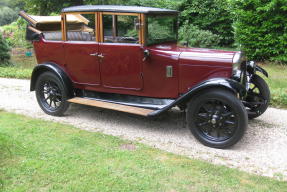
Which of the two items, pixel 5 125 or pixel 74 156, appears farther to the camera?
pixel 5 125

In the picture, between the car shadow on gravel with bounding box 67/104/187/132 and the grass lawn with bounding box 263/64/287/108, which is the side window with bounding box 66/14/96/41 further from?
the grass lawn with bounding box 263/64/287/108

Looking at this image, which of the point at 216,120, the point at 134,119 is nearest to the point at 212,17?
the point at 134,119

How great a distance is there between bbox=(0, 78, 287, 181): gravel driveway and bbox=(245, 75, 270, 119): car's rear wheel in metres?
0.20

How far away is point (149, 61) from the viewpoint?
16.5ft

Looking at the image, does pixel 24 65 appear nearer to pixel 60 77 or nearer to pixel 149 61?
pixel 60 77

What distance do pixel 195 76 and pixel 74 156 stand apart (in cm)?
205

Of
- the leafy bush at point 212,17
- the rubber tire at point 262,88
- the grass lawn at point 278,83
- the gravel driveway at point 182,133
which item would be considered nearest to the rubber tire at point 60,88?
the gravel driveway at point 182,133

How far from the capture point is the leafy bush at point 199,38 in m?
11.8

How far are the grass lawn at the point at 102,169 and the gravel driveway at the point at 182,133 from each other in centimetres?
27

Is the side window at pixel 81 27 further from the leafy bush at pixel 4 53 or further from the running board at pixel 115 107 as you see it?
the leafy bush at pixel 4 53

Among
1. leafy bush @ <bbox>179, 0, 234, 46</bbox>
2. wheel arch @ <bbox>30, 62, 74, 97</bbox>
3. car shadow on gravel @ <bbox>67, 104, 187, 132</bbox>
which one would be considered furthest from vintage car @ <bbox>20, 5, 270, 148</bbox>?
leafy bush @ <bbox>179, 0, 234, 46</bbox>

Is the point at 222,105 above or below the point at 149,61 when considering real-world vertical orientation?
below

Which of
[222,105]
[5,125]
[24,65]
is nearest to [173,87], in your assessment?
[222,105]

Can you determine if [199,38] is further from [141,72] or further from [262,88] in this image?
[141,72]
